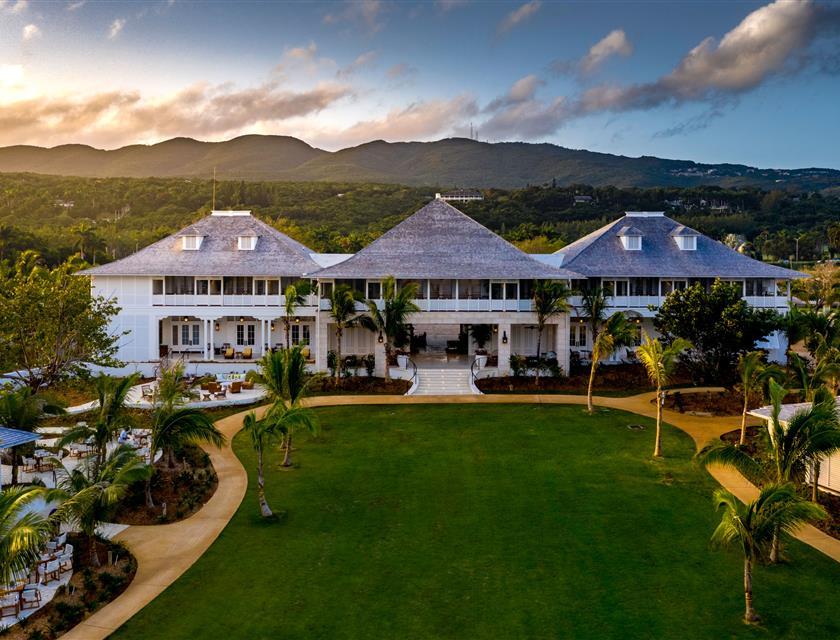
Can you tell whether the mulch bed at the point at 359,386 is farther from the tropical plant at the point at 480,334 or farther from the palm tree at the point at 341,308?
the tropical plant at the point at 480,334

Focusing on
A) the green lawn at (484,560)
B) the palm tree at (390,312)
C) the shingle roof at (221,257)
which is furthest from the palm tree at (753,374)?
the shingle roof at (221,257)

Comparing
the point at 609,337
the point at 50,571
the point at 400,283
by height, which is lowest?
the point at 50,571

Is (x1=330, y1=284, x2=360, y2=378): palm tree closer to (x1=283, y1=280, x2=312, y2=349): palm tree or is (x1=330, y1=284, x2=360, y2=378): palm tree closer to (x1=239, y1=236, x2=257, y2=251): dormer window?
(x1=283, y1=280, x2=312, y2=349): palm tree

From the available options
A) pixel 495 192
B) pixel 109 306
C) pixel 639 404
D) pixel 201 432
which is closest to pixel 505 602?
pixel 201 432

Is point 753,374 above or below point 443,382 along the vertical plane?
above

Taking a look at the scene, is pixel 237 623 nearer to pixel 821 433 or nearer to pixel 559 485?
pixel 559 485

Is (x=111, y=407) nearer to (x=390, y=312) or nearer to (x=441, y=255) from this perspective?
(x=390, y=312)

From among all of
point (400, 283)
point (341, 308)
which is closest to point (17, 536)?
point (341, 308)
